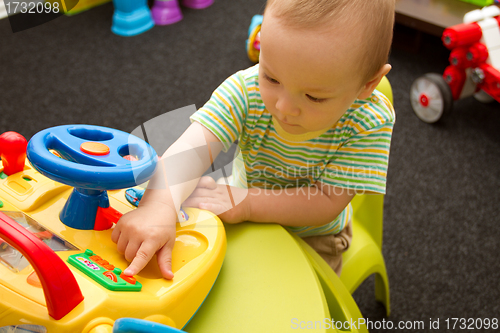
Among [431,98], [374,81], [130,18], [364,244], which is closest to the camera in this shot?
[374,81]

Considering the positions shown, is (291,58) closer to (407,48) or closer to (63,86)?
(63,86)

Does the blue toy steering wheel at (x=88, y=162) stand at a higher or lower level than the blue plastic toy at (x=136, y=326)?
higher

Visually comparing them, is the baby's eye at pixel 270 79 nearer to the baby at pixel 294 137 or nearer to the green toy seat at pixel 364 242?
the baby at pixel 294 137

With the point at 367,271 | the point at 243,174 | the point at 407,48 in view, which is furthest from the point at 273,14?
the point at 407,48

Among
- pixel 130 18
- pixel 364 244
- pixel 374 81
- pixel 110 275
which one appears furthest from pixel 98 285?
pixel 130 18

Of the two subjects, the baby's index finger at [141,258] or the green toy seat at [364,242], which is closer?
the baby's index finger at [141,258]

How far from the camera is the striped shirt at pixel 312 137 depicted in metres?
0.57

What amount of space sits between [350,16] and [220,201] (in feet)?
0.85

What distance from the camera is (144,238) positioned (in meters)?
0.42

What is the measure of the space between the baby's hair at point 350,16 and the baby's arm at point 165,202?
0.64ft

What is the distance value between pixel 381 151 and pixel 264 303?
0.85 feet

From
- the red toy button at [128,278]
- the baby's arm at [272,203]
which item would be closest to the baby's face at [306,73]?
the baby's arm at [272,203]

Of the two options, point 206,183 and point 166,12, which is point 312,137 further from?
point 166,12

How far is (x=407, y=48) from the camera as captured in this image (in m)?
1.79
